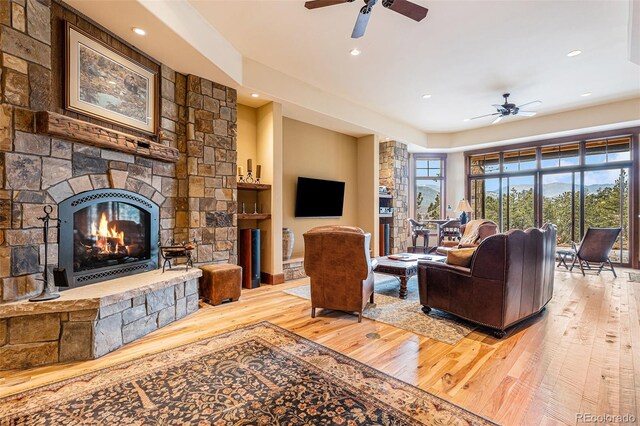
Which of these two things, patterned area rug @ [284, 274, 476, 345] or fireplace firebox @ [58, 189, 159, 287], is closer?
fireplace firebox @ [58, 189, 159, 287]

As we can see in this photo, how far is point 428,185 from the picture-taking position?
29.0ft

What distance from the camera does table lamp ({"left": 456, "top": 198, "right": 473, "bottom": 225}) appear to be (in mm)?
7367

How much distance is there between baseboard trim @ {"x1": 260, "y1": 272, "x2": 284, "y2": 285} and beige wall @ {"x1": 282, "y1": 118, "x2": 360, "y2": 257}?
1.05m

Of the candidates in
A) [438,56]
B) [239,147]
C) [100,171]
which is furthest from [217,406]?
[438,56]

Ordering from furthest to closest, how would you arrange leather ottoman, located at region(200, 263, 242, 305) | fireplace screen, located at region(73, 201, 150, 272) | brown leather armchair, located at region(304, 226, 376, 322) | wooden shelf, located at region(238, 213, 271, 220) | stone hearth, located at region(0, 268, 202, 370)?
wooden shelf, located at region(238, 213, 271, 220)
leather ottoman, located at region(200, 263, 242, 305)
brown leather armchair, located at region(304, 226, 376, 322)
fireplace screen, located at region(73, 201, 150, 272)
stone hearth, located at region(0, 268, 202, 370)

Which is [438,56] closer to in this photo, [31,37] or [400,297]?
[400,297]

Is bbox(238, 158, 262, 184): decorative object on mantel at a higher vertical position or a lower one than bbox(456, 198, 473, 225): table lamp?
higher

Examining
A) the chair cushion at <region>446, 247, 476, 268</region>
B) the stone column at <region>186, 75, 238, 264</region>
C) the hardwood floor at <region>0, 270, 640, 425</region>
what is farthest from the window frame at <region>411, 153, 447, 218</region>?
the stone column at <region>186, 75, 238, 264</region>

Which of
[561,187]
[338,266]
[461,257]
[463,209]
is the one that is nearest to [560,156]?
[561,187]

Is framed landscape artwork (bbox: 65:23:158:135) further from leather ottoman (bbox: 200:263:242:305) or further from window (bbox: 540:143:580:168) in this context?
window (bbox: 540:143:580:168)

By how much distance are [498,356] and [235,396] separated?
2066 mm

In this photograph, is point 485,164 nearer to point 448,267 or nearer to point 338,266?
point 448,267

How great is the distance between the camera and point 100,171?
117 inches

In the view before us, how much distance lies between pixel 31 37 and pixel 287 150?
3800 mm
